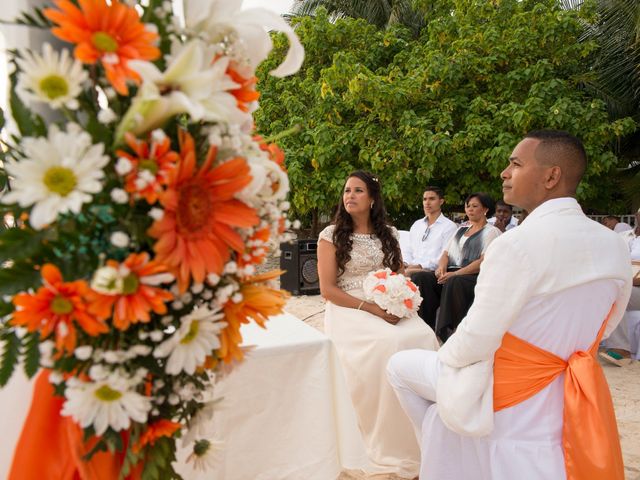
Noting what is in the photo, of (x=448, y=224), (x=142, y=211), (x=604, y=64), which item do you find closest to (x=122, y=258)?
(x=142, y=211)

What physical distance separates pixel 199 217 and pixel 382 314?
291 centimetres

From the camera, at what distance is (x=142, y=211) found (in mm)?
952

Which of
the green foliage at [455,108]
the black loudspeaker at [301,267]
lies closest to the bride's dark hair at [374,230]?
the black loudspeaker at [301,267]

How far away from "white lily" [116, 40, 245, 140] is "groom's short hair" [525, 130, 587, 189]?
1.90 meters

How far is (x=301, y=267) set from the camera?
32.6 feet

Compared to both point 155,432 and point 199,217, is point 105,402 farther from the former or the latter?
point 199,217

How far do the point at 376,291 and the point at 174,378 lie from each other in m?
2.65

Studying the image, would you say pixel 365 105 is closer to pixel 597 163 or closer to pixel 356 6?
pixel 597 163

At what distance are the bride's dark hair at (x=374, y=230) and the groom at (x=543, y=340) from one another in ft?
5.75

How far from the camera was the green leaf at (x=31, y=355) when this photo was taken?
0.94 meters

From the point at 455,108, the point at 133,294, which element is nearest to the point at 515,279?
the point at 133,294

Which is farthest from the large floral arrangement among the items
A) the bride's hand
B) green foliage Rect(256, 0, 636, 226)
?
green foliage Rect(256, 0, 636, 226)

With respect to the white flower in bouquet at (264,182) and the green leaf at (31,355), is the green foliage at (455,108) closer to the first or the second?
the white flower in bouquet at (264,182)

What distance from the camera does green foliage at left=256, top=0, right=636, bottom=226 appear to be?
10445 millimetres
